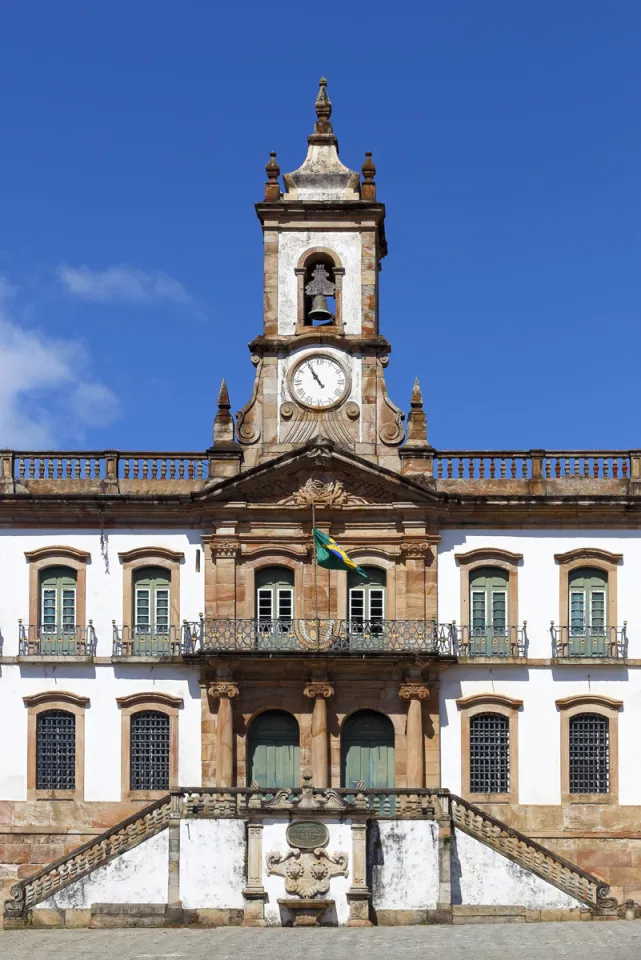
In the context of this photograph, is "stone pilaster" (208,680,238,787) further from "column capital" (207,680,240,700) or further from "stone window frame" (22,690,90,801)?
"stone window frame" (22,690,90,801)

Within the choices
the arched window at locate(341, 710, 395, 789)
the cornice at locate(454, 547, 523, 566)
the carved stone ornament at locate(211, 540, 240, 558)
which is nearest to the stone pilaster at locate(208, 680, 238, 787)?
the arched window at locate(341, 710, 395, 789)

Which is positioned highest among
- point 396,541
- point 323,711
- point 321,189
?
point 321,189

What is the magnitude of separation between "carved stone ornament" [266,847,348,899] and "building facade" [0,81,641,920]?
15.6ft

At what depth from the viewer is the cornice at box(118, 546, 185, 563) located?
41.8m

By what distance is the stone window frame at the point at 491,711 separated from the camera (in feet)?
134

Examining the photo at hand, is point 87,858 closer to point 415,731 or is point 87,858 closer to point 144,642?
point 144,642

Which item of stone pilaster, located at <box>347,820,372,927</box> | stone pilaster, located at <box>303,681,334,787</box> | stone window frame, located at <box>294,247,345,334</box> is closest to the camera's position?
stone pilaster, located at <box>347,820,372,927</box>

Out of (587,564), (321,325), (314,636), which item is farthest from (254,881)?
(321,325)

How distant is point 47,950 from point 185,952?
8.69 ft

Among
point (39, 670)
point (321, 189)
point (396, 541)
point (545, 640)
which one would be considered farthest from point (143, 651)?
point (321, 189)

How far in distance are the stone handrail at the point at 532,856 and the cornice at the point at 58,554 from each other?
10.5 m

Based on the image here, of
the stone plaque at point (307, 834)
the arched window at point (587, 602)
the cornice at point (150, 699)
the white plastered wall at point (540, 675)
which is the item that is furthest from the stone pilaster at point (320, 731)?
the arched window at point (587, 602)

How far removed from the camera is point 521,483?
4219cm

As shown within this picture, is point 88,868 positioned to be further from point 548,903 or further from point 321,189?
point 321,189
